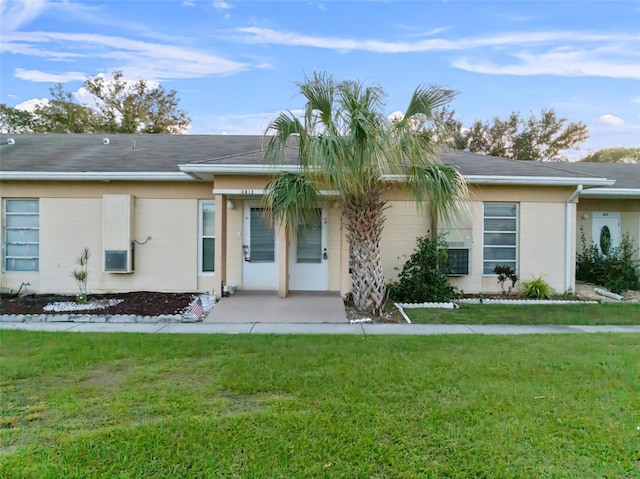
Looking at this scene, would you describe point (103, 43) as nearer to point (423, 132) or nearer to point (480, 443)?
point (423, 132)

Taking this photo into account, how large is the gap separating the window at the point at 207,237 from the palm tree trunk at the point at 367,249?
374 cm

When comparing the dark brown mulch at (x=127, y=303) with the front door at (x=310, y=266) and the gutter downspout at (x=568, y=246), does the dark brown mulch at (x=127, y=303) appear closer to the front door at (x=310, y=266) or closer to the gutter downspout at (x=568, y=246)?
the front door at (x=310, y=266)

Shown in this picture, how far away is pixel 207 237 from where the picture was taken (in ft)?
31.5

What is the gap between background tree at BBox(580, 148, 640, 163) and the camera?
31844 mm

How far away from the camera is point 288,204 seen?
699 cm

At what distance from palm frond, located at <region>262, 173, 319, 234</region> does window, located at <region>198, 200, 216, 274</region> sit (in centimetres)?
270

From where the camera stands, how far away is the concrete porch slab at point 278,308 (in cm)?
722

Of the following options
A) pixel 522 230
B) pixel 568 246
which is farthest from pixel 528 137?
pixel 522 230

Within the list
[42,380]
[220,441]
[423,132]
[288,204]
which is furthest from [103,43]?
[220,441]

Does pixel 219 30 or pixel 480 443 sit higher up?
pixel 219 30

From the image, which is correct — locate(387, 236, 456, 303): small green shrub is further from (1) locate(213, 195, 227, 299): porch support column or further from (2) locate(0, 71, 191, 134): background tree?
(2) locate(0, 71, 191, 134): background tree

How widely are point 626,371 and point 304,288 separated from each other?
639 cm

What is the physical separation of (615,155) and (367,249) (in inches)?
1396

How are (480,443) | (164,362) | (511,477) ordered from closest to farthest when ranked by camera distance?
(511,477) < (480,443) < (164,362)
